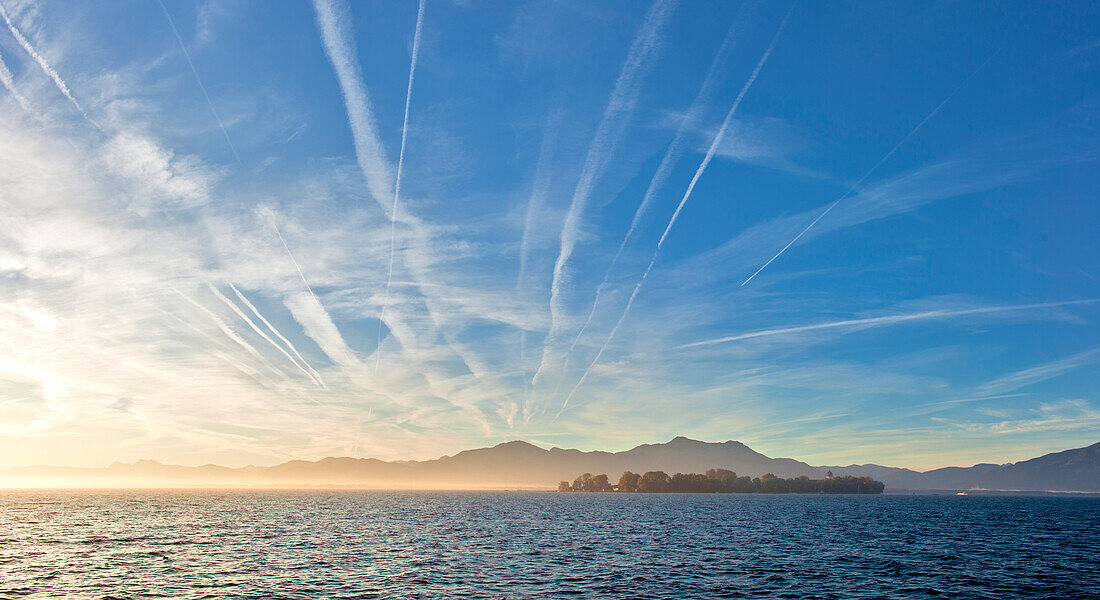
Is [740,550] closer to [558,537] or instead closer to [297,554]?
[558,537]

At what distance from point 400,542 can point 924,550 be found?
240ft

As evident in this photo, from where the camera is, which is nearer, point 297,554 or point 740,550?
point 297,554

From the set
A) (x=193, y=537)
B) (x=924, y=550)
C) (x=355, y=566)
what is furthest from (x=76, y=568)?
(x=924, y=550)

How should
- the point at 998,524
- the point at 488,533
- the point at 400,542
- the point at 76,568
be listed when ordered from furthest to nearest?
1. the point at 998,524
2. the point at 488,533
3. the point at 400,542
4. the point at 76,568

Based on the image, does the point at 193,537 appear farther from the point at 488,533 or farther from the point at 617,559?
the point at 617,559

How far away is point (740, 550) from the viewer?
79250 millimetres

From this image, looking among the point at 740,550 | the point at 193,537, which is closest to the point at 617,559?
the point at 740,550

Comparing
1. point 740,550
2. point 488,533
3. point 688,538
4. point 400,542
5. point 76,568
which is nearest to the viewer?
point 76,568

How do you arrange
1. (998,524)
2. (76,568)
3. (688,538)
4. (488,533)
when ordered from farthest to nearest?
(998,524)
(488,533)
(688,538)
(76,568)

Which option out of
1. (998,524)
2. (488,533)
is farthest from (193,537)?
(998,524)

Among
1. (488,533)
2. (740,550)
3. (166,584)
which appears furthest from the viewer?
(488,533)

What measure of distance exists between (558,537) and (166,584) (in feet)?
184

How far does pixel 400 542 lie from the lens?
86.1m

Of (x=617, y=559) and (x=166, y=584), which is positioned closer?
(x=166, y=584)
